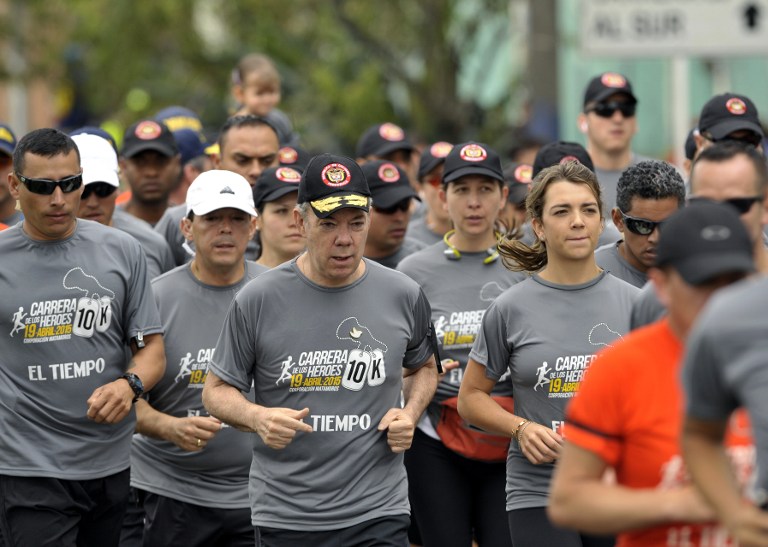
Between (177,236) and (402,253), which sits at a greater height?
(177,236)

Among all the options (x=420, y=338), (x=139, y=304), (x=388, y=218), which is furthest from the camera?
(x=388, y=218)

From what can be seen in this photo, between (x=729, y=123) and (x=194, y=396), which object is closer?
(x=194, y=396)

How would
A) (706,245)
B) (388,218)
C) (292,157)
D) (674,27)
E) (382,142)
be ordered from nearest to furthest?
(706,245)
(388,218)
(292,157)
(382,142)
(674,27)

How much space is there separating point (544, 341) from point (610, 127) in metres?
3.24

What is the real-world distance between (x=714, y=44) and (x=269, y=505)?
27.4ft

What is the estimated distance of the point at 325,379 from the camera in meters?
6.38

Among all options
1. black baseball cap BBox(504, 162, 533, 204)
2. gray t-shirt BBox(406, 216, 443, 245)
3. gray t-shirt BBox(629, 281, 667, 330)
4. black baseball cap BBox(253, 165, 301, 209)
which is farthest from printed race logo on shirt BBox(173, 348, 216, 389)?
gray t-shirt BBox(629, 281, 667, 330)

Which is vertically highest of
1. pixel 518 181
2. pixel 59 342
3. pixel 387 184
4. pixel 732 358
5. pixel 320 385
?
pixel 732 358

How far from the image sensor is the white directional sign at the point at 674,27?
13.1 meters

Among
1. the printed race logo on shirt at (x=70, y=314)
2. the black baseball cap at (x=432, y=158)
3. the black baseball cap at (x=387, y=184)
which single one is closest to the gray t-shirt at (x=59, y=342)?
the printed race logo on shirt at (x=70, y=314)

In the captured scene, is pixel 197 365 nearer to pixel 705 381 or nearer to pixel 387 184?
pixel 387 184

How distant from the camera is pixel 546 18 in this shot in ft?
50.6

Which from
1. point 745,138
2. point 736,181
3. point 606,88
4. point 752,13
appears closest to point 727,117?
point 745,138

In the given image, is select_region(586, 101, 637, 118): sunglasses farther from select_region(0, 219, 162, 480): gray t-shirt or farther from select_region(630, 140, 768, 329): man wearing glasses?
select_region(630, 140, 768, 329): man wearing glasses
